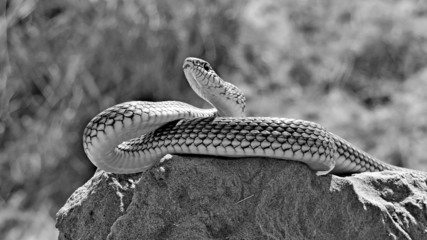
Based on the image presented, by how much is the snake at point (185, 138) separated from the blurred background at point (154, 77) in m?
7.96

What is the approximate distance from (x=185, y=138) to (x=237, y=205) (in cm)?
60

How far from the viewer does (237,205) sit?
4555 mm

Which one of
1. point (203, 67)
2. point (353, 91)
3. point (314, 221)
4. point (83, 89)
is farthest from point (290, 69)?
point (314, 221)

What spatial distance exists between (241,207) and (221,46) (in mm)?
11056

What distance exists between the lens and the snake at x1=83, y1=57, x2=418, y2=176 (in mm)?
4590

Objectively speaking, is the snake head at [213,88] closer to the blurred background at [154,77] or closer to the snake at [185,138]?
the snake at [185,138]

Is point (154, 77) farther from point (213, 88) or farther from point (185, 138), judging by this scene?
point (185, 138)

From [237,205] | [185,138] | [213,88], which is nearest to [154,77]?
[213,88]

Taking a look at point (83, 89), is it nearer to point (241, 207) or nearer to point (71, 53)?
point (71, 53)

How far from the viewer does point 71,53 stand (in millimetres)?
13656

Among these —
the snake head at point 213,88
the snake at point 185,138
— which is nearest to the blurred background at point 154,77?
the snake head at point 213,88

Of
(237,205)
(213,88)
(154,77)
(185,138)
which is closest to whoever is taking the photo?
(237,205)

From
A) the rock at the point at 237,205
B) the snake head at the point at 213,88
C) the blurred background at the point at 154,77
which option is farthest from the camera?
the blurred background at the point at 154,77

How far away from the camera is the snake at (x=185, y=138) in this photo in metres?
4.59
